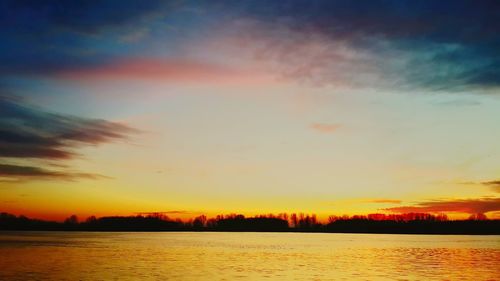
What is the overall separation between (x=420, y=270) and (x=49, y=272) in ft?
131

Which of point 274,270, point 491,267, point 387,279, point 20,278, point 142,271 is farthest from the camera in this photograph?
point 491,267

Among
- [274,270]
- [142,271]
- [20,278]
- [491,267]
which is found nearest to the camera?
[20,278]

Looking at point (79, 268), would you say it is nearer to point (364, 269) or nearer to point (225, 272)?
point (225, 272)

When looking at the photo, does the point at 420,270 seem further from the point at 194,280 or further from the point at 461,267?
the point at 194,280

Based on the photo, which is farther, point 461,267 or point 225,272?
point 461,267

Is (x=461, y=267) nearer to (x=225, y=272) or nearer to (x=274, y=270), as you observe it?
(x=274, y=270)

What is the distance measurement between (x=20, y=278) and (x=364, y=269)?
120 feet

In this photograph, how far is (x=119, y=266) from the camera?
59094 millimetres

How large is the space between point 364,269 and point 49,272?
113ft

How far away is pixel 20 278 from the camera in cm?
4519

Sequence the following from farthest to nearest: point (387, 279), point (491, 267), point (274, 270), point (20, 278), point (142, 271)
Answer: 1. point (491, 267)
2. point (274, 270)
3. point (142, 271)
4. point (387, 279)
5. point (20, 278)

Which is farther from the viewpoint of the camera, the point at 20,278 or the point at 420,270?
the point at 420,270

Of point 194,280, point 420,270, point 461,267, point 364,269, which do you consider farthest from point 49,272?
point 461,267

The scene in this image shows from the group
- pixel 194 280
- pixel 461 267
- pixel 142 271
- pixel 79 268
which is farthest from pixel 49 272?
pixel 461 267
